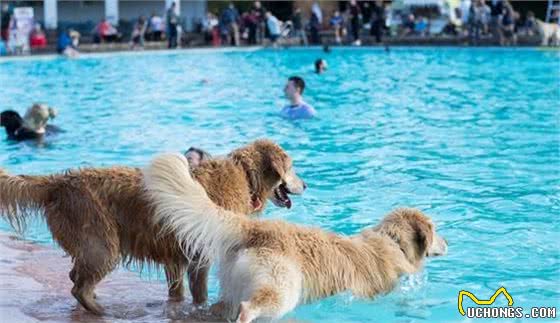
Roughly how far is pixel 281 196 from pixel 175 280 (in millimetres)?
988

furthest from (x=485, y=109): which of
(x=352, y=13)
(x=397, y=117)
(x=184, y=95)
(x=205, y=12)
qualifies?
(x=205, y=12)

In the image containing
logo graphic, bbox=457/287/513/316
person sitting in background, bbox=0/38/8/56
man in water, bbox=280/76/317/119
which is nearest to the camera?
logo graphic, bbox=457/287/513/316

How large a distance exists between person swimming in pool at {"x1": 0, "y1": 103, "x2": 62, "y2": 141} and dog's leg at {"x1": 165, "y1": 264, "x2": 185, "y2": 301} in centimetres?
706

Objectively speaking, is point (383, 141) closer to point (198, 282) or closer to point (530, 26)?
point (198, 282)

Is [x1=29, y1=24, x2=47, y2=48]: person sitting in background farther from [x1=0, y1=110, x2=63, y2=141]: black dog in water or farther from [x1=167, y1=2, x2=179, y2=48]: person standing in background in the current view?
[x1=0, y1=110, x2=63, y2=141]: black dog in water

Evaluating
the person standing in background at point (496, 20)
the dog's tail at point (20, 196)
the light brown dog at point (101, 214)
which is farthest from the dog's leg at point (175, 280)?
the person standing in background at point (496, 20)

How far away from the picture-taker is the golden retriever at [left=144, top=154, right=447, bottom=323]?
4582mm

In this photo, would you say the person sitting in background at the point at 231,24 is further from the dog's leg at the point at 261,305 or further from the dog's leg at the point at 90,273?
the dog's leg at the point at 261,305

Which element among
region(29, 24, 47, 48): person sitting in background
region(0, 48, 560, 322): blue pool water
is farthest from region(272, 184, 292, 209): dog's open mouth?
region(29, 24, 47, 48): person sitting in background

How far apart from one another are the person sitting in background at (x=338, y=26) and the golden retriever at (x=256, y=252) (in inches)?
1264

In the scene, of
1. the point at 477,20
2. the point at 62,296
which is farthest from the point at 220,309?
the point at 477,20

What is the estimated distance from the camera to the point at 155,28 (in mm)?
36812

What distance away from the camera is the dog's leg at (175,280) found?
555 centimetres

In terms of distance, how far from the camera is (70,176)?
5445 millimetres
